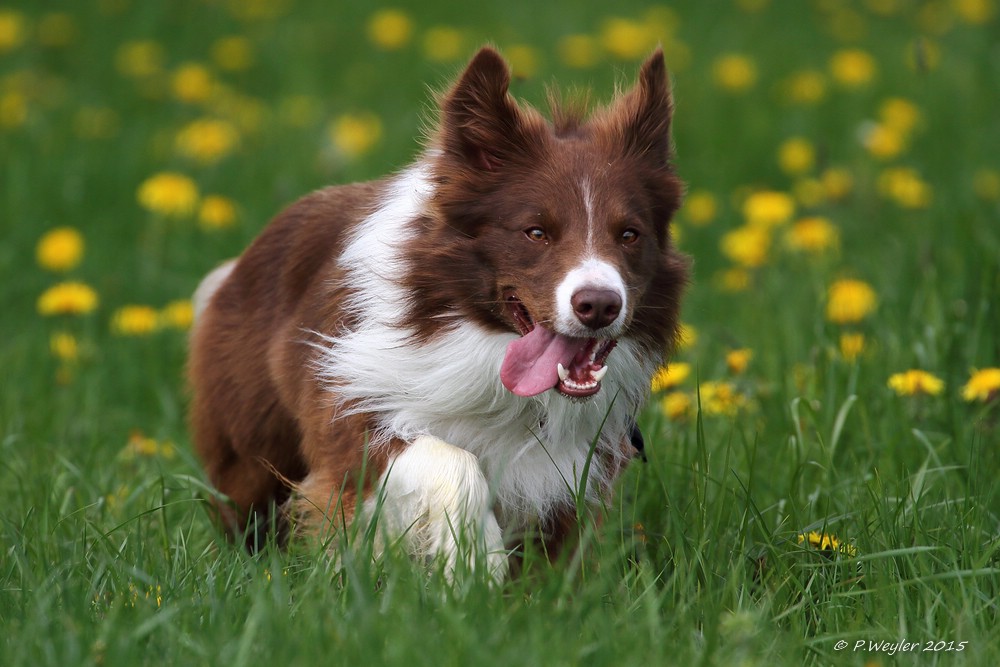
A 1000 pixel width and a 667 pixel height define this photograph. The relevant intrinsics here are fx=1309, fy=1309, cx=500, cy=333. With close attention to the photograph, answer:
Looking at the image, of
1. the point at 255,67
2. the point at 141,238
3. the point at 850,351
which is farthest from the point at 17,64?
the point at 850,351

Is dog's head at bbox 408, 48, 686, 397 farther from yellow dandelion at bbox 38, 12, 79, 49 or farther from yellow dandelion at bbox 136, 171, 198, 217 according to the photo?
yellow dandelion at bbox 38, 12, 79, 49

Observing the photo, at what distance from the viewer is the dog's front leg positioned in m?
3.52

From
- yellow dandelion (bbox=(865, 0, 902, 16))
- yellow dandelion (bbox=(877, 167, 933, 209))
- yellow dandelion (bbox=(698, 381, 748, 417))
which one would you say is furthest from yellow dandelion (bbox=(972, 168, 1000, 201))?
yellow dandelion (bbox=(865, 0, 902, 16))

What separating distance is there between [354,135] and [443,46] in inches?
78.9

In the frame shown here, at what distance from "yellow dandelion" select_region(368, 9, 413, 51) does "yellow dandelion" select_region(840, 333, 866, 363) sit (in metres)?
5.59

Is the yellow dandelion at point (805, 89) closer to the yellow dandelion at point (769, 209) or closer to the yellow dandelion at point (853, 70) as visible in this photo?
the yellow dandelion at point (853, 70)

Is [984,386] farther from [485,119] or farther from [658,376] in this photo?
[485,119]

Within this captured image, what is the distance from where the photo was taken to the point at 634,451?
407 centimetres

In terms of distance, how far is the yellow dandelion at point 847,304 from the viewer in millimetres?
5536

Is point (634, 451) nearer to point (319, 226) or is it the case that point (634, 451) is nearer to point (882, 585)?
point (882, 585)

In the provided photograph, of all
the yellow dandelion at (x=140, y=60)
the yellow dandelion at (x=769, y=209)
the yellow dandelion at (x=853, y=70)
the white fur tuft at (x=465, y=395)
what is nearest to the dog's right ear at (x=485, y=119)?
the white fur tuft at (x=465, y=395)

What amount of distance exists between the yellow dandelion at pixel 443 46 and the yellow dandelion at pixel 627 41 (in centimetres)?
111

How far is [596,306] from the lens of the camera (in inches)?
132

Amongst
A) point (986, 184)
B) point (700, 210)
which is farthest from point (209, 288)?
point (986, 184)
